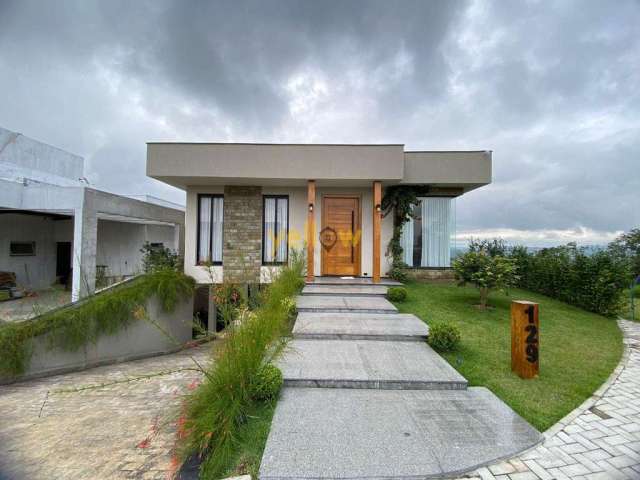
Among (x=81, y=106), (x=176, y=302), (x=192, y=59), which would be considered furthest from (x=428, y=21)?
(x=81, y=106)

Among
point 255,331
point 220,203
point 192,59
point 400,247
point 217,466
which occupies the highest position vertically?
point 192,59

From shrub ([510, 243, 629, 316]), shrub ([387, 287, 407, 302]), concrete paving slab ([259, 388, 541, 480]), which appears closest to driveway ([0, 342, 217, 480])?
concrete paving slab ([259, 388, 541, 480])

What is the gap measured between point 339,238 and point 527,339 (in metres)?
→ 6.17

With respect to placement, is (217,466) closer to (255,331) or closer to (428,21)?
(255,331)

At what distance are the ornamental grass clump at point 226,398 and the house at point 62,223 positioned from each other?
613 cm

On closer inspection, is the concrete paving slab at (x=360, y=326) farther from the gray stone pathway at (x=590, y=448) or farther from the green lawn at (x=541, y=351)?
the gray stone pathway at (x=590, y=448)

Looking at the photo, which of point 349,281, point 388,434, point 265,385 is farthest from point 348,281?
point 388,434

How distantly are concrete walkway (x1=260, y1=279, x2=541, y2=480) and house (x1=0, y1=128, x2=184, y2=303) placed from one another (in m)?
6.41

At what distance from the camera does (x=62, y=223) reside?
41.5 feet

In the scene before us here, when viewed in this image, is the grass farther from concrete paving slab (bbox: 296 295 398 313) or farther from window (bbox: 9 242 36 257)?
window (bbox: 9 242 36 257)

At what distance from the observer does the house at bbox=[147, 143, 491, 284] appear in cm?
793

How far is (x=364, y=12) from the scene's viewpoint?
8727 millimetres

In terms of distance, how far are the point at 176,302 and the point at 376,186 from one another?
6786 mm

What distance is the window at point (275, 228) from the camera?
9094mm
